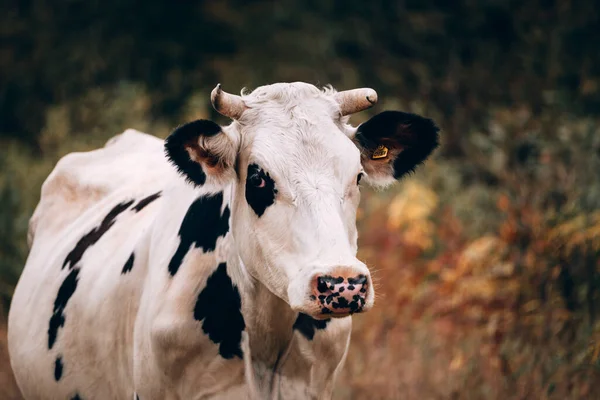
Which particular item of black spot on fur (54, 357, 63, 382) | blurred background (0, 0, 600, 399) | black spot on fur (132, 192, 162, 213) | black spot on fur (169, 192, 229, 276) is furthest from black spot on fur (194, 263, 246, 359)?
blurred background (0, 0, 600, 399)

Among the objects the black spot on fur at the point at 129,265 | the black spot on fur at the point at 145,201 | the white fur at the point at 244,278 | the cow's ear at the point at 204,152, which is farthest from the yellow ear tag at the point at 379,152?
the black spot on fur at the point at 145,201

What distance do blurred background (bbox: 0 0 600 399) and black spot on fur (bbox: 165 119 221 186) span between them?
258 cm

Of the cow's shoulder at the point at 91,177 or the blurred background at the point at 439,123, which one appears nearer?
the cow's shoulder at the point at 91,177

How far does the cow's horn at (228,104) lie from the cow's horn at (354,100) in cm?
40

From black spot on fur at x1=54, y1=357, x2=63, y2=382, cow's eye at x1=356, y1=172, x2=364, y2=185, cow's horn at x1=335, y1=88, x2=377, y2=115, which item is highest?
cow's horn at x1=335, y1=88, x2=377, y2=115

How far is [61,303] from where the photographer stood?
5359 mm

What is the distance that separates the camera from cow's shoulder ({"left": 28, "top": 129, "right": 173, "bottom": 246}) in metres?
6.07

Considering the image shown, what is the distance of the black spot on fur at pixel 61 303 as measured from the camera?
208 inches

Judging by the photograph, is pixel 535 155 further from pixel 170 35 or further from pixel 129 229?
pixel 170 35

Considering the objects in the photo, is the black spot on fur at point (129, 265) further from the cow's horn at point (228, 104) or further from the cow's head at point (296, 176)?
the cow's horn at point (228, 104)

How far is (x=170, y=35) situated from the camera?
20.3 metres

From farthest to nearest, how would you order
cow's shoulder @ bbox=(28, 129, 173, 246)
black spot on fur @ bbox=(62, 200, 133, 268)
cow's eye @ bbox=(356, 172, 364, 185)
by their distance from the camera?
cow's shoulder @ bbox=(28, 129, 173, 246)
black spot on fur @ bbox=(62, 200, 133, 268)
cow's eye @ bbox=(356, 172, 364, 185)

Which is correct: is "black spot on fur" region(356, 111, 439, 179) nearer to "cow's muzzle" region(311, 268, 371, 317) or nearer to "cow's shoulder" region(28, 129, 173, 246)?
"cow's muzzle" region(311, 268, 371, 317)

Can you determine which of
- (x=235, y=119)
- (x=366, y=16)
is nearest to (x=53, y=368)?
(x=235, y=119)
